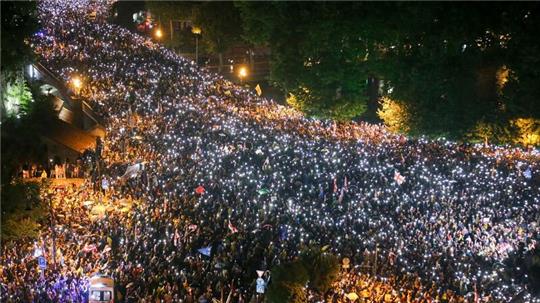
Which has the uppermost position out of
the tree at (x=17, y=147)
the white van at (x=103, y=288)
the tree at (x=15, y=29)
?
the tree at (x=15, y=29)

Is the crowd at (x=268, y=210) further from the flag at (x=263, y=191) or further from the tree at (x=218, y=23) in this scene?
the tree at (x=218, y=23)

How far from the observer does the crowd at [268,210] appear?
500 inches

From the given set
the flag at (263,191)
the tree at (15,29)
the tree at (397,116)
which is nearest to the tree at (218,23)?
the tree at (397,116)

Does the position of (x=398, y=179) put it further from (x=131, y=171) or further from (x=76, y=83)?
(x=76, y=83)

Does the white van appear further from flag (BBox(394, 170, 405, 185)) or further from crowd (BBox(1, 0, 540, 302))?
flag (BBox(394, 170, 405, 185))

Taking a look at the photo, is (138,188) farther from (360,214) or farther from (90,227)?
(360,214)

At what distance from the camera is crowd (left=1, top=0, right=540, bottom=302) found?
12.7 m

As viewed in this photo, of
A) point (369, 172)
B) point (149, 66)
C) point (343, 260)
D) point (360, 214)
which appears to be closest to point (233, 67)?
point (149, 66)

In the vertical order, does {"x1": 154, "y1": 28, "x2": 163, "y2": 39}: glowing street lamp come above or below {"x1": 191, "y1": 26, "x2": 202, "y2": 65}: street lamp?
above

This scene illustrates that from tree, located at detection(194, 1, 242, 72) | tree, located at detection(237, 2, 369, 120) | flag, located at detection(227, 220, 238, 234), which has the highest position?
tree, located at detection(194, 1, 242, 72)

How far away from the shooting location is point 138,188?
56.3 ft

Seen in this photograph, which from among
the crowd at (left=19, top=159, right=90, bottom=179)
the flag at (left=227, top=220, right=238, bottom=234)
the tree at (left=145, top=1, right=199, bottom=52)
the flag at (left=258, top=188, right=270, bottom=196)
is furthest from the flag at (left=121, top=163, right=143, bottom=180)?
the tree at (left=145, top=1, right=199, bottom=52)

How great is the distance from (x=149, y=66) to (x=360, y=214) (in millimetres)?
18463

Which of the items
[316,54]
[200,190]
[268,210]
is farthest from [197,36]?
[268,210]
